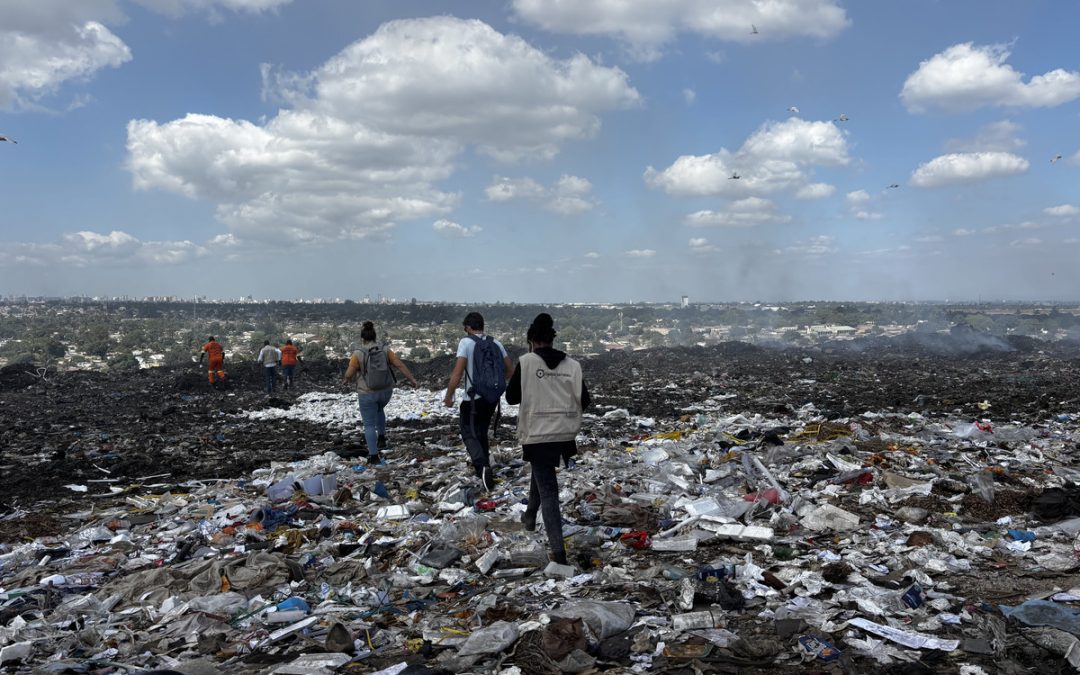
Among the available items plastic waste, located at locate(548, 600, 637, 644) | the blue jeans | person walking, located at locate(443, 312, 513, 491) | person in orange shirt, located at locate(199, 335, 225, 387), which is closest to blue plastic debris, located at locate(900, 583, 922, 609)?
plastic waste, located at locate(548, 600, 637, 644)

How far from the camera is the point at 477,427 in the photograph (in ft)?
22.6

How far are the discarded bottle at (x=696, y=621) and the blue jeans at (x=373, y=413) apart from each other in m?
4.98

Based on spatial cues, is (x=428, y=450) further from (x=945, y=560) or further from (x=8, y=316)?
(x=8, y=316)

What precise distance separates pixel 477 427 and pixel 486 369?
67 centimetres

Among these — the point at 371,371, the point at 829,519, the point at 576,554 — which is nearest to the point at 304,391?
the point at 371,371

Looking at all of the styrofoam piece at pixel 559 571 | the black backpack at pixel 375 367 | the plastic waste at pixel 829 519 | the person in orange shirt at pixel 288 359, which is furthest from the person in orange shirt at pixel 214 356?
the plastic waste at pixel 829 519

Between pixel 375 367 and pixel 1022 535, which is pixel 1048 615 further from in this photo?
pixel 375 367

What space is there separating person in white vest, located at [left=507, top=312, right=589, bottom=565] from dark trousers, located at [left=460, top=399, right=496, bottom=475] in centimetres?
217

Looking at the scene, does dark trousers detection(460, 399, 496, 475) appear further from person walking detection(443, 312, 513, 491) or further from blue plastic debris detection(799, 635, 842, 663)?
blue plastic debris detection(799, 635, 842, 663)

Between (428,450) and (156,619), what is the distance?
541 centimetres

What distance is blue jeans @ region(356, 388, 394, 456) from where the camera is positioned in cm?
802

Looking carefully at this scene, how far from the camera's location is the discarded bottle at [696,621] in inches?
143

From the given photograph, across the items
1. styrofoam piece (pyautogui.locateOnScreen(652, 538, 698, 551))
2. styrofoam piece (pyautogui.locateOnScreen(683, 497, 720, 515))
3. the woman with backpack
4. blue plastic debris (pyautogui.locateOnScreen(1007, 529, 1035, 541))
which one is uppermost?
the woman with backpack

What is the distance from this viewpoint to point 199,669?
11.4ft
